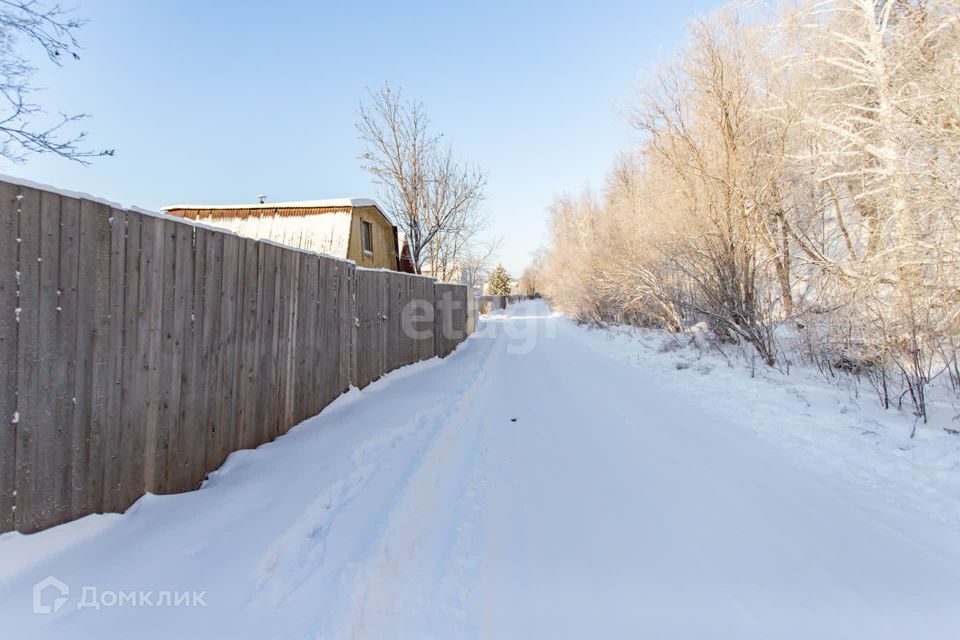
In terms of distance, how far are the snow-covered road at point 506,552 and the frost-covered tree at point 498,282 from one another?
60.1 m

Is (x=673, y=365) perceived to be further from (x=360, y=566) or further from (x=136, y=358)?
(x=136, y=358)

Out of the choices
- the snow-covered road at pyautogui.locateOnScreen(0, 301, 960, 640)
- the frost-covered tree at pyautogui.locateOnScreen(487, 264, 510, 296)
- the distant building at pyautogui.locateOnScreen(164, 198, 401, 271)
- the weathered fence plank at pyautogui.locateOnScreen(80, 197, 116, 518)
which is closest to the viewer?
the snow-covered road at pyautogui.locateOnScreen(0, 301, 960, 640)

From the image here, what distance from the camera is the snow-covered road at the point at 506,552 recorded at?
1.81 m

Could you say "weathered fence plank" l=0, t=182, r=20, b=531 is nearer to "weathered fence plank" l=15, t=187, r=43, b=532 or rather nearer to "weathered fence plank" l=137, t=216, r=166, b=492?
"weathered fence plank" l=15, t=187, r=43, b=532

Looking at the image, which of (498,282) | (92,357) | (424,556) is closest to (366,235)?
(92,357)

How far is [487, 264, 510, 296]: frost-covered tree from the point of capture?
2537 inches

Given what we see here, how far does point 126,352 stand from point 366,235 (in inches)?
574

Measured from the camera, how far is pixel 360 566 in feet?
7.18

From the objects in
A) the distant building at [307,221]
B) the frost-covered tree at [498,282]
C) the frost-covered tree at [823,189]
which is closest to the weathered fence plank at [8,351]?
the frost-covered tree at [823,189]

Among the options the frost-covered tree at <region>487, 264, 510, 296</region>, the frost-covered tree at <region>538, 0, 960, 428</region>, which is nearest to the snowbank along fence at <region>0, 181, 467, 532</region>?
the frost-covered tree at <region>538, 0, 960, 428</region>

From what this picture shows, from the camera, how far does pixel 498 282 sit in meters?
65.8

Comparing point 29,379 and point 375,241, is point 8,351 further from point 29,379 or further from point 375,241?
point 375,241

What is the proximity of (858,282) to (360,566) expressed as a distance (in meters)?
6.86

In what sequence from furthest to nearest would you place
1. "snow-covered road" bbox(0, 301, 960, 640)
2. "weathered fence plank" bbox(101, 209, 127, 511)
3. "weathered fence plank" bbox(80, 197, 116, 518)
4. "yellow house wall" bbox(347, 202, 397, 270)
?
"yellow house wall" bbox(347, 202, 397, 270), "weathered fence plank" bbox(101, 209, 127, 511), "weathered fence plank" bbox(80, 197, 116, 518), "snow-covered road" bbox(0, 301, 960, 640)
